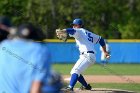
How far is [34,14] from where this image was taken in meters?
47.0

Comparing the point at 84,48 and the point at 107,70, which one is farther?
the point at 107,70

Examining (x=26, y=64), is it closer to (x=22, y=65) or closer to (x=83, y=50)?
(x=22, y=65)

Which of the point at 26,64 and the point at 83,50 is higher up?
the point at 26,64

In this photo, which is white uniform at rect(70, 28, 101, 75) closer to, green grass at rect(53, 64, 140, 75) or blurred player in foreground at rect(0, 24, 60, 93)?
blurred player in foreground at rect(0, 24, 60, 93)

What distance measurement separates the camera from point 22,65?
4.05 m

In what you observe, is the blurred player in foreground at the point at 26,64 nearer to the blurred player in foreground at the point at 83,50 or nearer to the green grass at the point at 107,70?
the blurred player in foreground at the point at 83,50

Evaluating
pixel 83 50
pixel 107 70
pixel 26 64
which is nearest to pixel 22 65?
pixel 26 64

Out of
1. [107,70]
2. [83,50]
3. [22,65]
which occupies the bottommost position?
[107,70]

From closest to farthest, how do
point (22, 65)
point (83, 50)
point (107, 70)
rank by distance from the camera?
point (22, 65) → point (83, 50) → point (107, 70)

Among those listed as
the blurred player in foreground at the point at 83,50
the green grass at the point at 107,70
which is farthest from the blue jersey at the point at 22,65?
the green grass at the point at 107,70

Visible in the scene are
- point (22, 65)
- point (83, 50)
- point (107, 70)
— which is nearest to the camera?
point (22, 65)

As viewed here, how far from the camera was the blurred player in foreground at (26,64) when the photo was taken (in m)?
3.94

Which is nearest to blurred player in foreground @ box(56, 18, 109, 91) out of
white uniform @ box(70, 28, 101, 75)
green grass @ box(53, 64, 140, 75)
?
white uniform @ box(70, 28, 101, 75)

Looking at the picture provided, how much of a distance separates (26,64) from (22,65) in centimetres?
3
